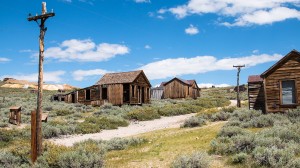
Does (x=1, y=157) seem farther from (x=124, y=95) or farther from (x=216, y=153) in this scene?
(x=124, y=95)

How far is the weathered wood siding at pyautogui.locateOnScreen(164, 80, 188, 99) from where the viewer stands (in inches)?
2290

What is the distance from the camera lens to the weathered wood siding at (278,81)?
21.4 m

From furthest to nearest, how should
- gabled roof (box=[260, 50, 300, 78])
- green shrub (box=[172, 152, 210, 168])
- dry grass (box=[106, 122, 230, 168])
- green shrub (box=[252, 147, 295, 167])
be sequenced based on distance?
gabled roof (box=[260, 50, 300, 78]), dry grass (box=[106, 122, 230, 168]), green shrub (box=[172, 152, 210, 168]), green shrub (box=[252, 147, 295, 167])

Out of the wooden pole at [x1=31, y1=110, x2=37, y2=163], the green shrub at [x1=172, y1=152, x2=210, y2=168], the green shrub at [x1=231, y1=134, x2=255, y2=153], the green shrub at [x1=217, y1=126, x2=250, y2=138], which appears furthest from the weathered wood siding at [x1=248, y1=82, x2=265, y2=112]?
the wooden pole at [x1=31, y1=110, x2=37, y2=163]

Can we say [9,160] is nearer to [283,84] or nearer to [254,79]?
[283,84]

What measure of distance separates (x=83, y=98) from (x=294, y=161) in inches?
1505

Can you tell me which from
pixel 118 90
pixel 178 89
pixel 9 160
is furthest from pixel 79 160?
pixel 178 89

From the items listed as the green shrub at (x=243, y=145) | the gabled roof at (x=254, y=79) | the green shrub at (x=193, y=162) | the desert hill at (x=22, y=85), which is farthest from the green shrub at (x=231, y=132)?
the desert hill at (x=22, y=85)

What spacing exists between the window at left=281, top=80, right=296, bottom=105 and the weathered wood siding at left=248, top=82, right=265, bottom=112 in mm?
6821

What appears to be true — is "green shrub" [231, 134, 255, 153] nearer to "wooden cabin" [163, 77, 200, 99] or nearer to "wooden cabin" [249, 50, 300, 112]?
"wooden cabin" [249, 50, 300, 112]

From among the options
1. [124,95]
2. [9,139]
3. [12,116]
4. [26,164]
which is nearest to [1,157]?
[26,164]

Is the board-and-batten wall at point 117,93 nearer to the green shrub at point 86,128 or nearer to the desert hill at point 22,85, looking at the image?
the green shrub at point 86,128

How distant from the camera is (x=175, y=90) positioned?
193 feet

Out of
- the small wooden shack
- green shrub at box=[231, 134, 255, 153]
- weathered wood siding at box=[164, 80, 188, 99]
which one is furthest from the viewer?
the small wooden shack
